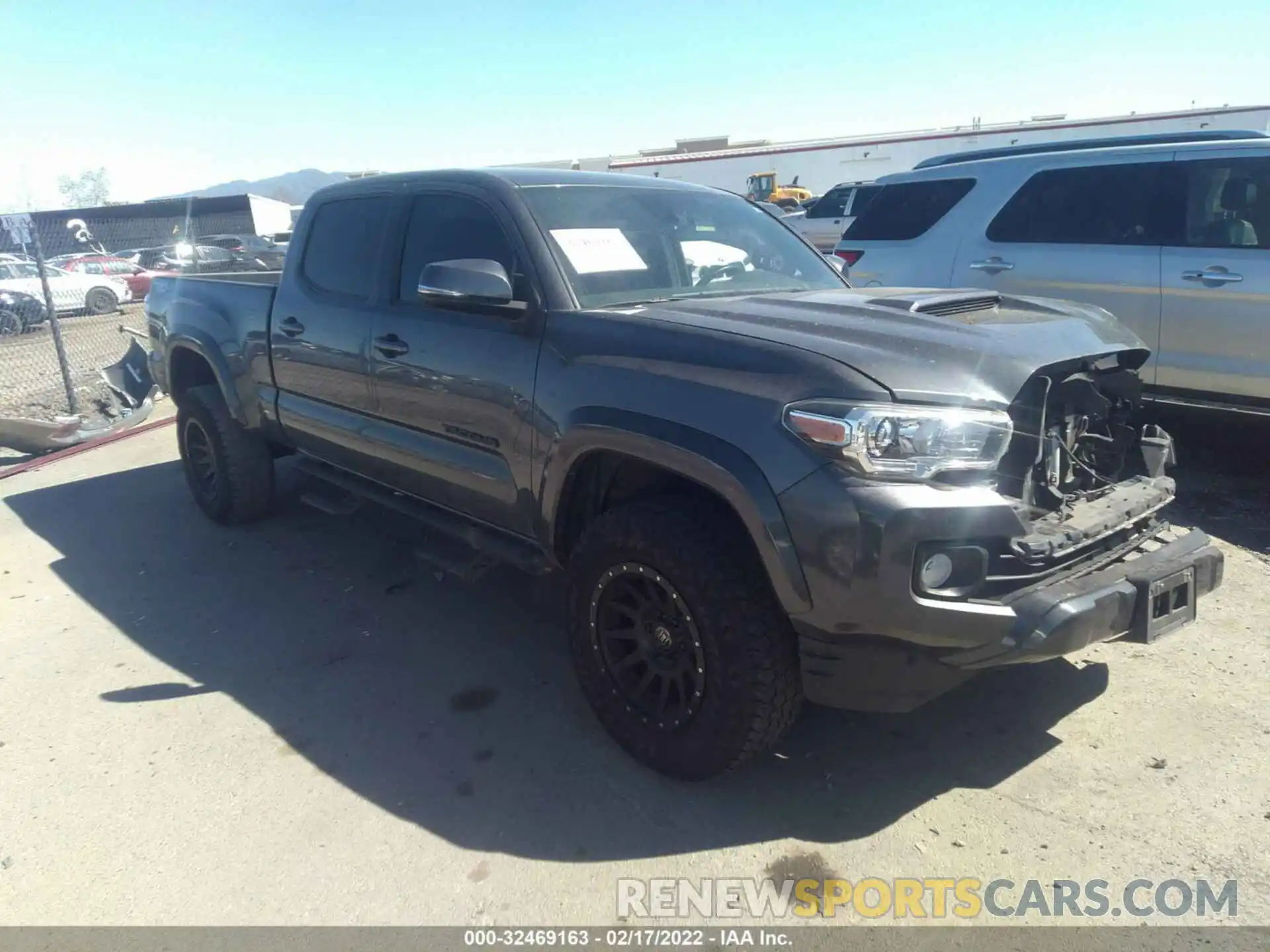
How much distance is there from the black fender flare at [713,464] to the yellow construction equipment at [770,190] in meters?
34.0

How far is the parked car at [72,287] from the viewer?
755 inches

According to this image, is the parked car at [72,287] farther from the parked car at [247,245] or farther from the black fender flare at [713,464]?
the black fender flare at [713,464]

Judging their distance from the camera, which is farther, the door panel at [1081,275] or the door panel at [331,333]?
the door panel at [1081,275]

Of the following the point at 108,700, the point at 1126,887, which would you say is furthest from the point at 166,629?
the point at 1126,887

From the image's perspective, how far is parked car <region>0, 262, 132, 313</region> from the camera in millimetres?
19188

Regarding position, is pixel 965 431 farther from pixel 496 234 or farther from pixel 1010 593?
pixel 496 234

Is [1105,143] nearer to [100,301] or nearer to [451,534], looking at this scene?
[451,534]

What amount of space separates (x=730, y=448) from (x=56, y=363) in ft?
44.9

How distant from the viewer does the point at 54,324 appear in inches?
324

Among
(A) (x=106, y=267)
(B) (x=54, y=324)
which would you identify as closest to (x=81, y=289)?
(A) (x=106, y=267)

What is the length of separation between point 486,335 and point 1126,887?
2.71 meters

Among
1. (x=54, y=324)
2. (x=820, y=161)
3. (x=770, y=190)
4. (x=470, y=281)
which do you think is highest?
(x=820, y=161)

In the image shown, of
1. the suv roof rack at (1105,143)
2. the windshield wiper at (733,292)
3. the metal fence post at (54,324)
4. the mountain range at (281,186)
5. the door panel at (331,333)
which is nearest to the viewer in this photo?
the windshield wiper at (733,292)

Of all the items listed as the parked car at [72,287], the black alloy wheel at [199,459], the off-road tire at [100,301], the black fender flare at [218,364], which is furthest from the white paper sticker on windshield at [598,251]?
the off-road tire at [100,301]
